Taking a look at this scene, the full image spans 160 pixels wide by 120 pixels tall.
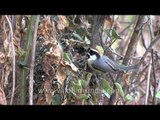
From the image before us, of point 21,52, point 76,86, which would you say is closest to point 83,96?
point 76,86

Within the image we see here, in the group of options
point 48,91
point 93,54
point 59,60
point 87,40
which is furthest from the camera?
point 87,40

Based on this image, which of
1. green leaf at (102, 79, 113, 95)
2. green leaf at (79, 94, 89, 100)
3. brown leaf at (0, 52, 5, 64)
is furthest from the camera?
green leaf at (102, 79, 113, 95)

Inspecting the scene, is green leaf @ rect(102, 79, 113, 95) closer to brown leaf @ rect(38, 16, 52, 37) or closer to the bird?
the bird

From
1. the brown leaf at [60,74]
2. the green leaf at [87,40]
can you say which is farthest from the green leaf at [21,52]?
the green leaf at [87,40]

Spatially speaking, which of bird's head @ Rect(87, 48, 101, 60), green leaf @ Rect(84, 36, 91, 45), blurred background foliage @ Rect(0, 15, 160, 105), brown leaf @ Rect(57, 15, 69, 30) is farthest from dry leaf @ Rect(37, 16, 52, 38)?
green leaf @ Rect(84, 36, 91, 45)

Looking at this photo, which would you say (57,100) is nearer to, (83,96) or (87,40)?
(83,96)

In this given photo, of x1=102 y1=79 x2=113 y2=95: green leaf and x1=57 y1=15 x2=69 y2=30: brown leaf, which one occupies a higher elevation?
x1=57 y1=15 x2=69 y2=30: brown leaf

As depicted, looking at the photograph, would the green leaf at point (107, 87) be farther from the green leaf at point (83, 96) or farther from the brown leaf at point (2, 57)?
the brown leaf at point (2, 57)

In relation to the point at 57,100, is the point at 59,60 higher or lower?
higher
